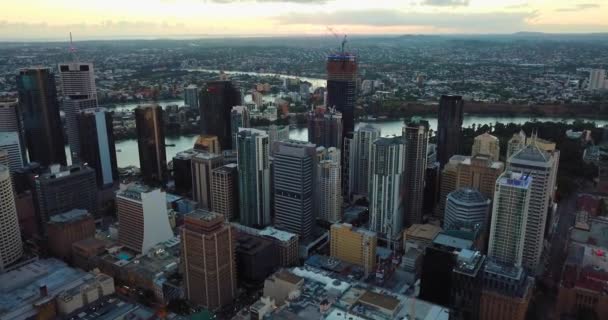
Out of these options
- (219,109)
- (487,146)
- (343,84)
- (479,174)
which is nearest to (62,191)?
(219,109)

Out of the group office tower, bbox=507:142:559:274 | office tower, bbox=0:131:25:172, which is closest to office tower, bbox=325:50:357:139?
office tower, bbox=507:142:559:274

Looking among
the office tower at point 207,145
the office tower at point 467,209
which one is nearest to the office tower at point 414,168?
the office tower at point 467,209

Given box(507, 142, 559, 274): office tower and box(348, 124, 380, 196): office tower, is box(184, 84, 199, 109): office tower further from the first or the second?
box(507, 142, 559, 274): office tower

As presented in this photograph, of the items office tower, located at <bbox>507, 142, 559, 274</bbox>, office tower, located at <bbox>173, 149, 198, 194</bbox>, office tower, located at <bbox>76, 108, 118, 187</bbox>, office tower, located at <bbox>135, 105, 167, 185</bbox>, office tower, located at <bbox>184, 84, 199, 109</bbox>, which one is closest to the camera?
office tower, located at <bbox>507, 142, 559, 274</bbox>

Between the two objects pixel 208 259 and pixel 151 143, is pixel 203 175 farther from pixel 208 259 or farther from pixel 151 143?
pixel 208 259

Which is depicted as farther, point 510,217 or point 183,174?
point 183,174

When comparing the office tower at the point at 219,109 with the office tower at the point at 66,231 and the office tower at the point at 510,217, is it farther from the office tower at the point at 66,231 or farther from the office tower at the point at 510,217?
the office tower at the point at 510,217

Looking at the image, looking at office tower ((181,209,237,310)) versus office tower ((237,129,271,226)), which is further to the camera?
office tower ((237,129,271,226))

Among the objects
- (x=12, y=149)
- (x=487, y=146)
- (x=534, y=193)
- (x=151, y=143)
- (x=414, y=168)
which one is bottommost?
(x=151, y=143)
